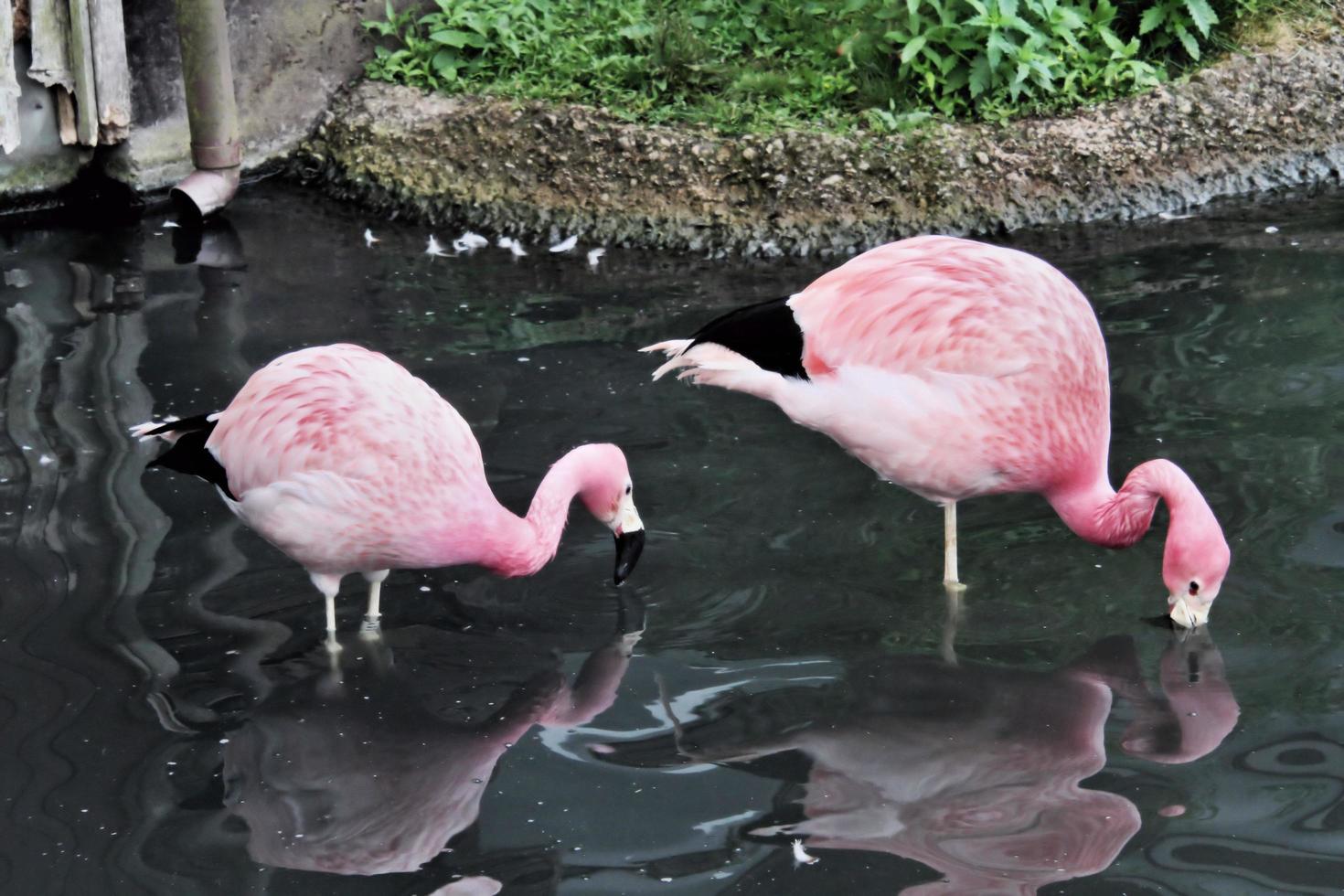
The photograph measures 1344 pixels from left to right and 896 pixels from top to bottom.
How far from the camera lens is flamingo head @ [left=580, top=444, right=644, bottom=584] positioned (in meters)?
3.99

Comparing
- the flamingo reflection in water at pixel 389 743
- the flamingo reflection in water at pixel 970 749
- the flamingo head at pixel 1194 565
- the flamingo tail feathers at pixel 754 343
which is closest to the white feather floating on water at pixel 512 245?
the flamingo tail feathers at pixel 754 343

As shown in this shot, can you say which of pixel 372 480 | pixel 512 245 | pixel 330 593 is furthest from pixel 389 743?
pixel 512 245

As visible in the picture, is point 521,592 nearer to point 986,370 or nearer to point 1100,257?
point 986,370

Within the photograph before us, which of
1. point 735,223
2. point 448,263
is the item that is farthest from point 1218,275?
point 448,263

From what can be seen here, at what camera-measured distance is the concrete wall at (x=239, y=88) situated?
6918mm

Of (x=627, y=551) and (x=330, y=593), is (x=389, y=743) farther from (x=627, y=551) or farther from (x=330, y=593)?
(x=627, y=551)

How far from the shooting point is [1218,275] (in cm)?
611

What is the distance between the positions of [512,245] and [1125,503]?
3345 mm

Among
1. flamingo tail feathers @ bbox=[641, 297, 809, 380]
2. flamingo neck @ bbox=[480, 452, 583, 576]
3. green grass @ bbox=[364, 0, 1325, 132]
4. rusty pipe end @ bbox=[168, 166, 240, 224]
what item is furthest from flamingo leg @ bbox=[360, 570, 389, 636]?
green grass @ bbox=[364, 0, 1325, 132]

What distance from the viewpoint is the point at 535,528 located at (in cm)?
389

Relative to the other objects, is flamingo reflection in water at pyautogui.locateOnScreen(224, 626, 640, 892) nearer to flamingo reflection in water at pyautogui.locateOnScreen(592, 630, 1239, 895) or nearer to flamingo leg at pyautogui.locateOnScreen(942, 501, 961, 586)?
flamingo reflection in water at pyautogui.locateOnScreen(592, 630, 1239, 895)

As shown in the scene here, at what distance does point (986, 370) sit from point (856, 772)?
1187 mm

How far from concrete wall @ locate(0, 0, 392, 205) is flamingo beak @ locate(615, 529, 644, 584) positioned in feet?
13.5

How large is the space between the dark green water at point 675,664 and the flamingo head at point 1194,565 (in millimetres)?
127
